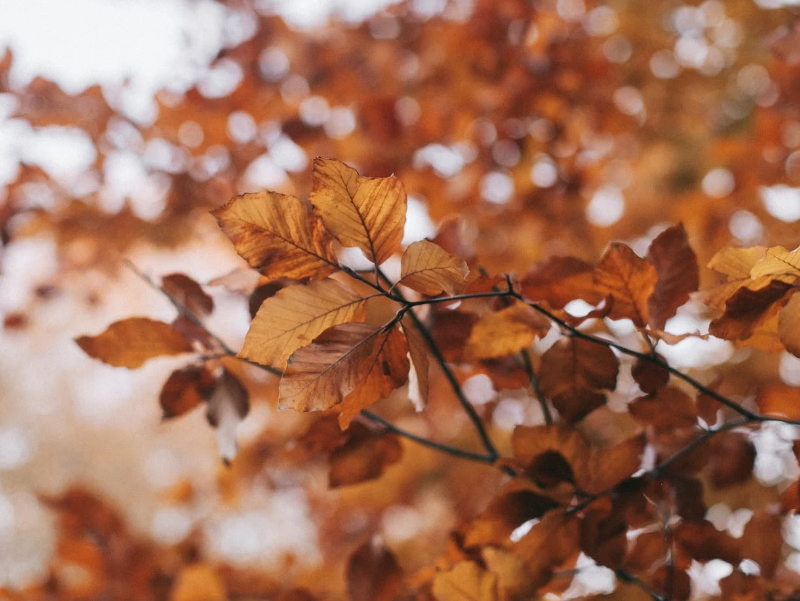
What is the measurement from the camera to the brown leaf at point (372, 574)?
683 mm

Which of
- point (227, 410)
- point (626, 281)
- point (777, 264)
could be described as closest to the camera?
point (777, 264)

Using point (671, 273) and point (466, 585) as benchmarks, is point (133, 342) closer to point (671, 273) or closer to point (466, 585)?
point (466, 585)

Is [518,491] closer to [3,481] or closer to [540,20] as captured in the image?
[540,20]

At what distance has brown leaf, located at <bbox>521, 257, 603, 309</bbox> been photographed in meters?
0.53

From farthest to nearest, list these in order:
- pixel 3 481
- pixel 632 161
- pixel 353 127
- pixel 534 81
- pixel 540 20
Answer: pixel 3 481 < pixel 632 161 < pixel 353 127 < pixel 540 20 < pixel 534 81

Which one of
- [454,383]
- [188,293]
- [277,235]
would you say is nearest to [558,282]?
[454,383]

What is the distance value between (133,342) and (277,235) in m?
0.25

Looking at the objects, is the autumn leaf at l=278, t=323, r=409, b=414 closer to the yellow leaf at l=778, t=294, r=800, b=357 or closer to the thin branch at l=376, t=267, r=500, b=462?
the thin branch at l=376, t=267, r=500, b=462

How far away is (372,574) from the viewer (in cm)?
69

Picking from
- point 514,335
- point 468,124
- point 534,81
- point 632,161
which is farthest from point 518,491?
point 632,161

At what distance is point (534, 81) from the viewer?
5.24 ft

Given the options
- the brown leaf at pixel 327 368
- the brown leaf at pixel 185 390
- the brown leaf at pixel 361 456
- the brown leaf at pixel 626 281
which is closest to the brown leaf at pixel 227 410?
the brown leaf at pixel 185 390

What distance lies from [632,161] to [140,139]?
198 cm

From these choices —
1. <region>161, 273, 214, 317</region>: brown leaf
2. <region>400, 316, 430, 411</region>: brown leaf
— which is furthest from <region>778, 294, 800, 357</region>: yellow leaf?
<region>161, 273, 214, 317</region>: brown leaf
